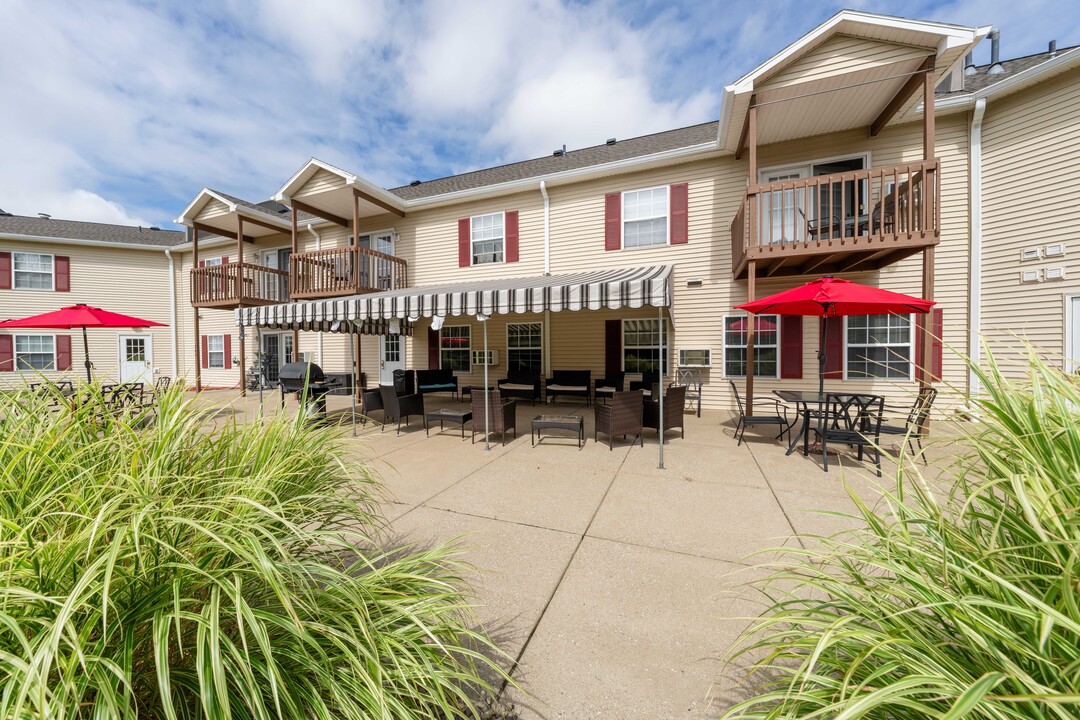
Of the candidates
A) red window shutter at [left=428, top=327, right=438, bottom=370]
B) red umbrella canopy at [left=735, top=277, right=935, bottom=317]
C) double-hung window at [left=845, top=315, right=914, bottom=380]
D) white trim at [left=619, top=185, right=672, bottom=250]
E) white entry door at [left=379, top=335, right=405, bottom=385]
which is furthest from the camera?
white entry door at [left=379, top=335, right=405, bottom=385]

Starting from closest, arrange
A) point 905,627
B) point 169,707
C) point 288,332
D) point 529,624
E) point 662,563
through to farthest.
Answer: point 169,707 < point 905,627 < point 529,624 < point 662,563 < point 288,332

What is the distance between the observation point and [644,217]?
10.0 m

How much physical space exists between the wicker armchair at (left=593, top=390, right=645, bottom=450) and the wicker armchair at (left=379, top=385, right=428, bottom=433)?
339 cm

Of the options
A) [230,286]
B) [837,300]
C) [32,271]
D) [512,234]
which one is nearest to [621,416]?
[837,300]

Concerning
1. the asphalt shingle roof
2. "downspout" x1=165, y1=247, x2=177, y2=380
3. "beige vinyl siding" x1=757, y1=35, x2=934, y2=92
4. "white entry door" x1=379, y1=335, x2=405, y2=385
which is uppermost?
the asphalt shingle roof

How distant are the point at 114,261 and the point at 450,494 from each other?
2053 centimetres

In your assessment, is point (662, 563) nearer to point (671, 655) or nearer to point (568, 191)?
point (671, 655)

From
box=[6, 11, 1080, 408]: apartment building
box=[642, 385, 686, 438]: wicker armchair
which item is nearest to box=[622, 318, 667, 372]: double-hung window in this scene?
box=[6, 11, 1080, 408]: apartment building

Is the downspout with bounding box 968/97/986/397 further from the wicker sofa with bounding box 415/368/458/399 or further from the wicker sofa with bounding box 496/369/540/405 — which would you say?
the wicker sofa with bounding box 415/368/458/399

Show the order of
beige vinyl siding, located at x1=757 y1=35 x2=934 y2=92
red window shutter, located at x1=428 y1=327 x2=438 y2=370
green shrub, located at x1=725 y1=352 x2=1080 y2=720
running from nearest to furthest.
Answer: green shrub, located at x1=725 y1=352 x2=1080 y2=720 < beige vinyl siding, located at x1=757 y1=35 x2=934 y2=92 < red window shutter, located at x1=428 y1=327 x2=438 y2=370

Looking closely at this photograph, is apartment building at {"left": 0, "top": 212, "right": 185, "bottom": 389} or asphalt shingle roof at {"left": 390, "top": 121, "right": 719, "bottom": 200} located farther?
apartment building at {"left": 0, "top": 212, "right": 185, "bottom": 389}

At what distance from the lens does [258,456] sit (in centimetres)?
206

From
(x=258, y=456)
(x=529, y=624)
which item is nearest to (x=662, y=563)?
(x=529, y=624)

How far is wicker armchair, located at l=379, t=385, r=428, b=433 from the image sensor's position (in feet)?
24.3
